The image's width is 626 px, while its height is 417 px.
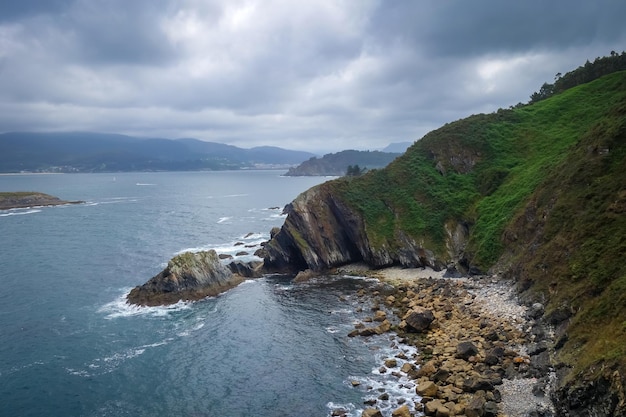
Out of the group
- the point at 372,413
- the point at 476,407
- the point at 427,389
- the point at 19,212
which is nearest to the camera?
the point at 476,407

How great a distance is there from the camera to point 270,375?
37500mm

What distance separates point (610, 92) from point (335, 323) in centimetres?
7085

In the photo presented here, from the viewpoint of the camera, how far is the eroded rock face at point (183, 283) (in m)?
56.5

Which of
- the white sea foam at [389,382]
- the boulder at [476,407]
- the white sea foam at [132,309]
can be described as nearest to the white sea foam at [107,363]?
the white sea foam at [132,309]

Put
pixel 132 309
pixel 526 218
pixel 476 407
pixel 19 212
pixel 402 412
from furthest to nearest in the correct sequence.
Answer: pixel 19 212 → pixel 526 218 → pixel 132 309 → pixel 402 412 → pixel 476 407

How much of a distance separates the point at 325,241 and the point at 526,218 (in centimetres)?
2990

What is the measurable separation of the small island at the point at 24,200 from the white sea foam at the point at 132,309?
133 m

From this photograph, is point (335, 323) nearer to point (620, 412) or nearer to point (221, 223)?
point (620, 412)

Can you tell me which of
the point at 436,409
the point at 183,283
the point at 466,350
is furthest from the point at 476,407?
the point at 183,283

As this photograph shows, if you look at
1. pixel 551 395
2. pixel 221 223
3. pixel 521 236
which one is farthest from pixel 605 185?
pixel 221 223

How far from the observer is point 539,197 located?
5469cm

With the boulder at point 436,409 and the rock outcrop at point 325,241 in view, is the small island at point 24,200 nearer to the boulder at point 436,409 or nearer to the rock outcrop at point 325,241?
the rock outcrop at point 325,241

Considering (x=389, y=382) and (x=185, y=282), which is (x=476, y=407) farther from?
(x=185, y=282)

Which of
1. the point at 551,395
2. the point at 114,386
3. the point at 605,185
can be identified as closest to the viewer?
the point at 551,395
